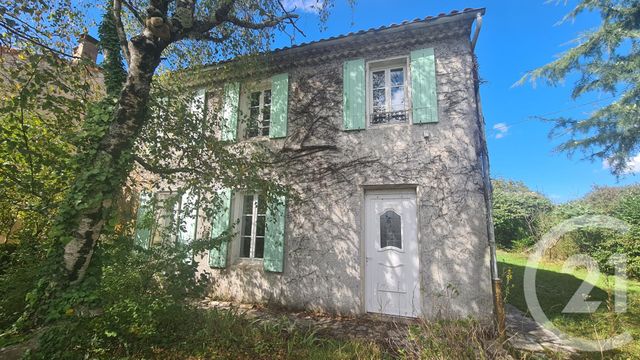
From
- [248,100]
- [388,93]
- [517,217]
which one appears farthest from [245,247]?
[517,217]

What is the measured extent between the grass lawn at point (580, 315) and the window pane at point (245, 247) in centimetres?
468

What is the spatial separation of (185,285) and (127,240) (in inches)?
37.4

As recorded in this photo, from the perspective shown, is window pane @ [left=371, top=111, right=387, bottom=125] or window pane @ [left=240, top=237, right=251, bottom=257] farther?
window pane @ [left=240, top=237, right=251, bottom=257]

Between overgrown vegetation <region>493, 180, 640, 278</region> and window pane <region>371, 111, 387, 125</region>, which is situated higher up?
window pane <region>371, 111, 387, 125</region>

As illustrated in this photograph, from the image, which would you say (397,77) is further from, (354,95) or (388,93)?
(354,95)

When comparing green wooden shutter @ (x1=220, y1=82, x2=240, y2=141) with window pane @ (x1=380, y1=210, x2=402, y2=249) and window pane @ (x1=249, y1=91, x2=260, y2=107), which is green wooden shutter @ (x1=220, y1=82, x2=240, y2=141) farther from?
window pane @ (x1=380, y1=210, x2=402, y2=249)

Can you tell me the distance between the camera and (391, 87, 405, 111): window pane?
5539mm

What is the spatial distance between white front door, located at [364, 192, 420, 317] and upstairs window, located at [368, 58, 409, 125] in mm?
1468

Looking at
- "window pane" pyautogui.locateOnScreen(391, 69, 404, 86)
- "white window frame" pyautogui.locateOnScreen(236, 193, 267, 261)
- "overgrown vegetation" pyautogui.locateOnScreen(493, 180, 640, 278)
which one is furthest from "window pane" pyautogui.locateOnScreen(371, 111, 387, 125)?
"overgrown vegetation" pyautogui.locateOnScreen(493, 180, 640, 278)

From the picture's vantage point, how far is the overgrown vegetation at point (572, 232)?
28.2 ft

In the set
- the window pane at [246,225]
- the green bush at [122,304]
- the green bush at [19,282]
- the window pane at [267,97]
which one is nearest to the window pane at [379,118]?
the window pane at [267,97]

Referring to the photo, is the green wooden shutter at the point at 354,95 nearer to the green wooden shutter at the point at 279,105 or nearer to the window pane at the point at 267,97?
the green wooden shutter at the point at 279,105

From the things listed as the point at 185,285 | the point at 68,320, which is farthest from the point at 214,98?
the point at 68,320
